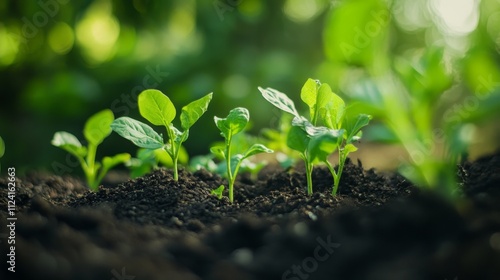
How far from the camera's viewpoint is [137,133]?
136 cm

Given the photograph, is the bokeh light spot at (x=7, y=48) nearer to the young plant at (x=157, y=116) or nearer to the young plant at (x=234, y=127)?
the young plant at (x=157, y=116)

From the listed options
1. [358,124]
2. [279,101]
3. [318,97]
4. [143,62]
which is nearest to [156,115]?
[279,101]

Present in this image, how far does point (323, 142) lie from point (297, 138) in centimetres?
→ 15

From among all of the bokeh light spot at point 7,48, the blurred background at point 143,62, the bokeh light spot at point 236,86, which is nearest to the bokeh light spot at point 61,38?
the blurred background at point 143,62

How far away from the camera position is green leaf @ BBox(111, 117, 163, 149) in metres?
1.32

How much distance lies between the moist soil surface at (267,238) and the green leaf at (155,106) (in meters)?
0.23

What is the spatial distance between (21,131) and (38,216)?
4.07 meters

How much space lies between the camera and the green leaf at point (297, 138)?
126 cm

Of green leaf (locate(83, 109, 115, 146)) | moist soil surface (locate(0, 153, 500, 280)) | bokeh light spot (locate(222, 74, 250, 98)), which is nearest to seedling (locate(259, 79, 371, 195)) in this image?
moist soil surface (locate(0, 153, 500, 280))

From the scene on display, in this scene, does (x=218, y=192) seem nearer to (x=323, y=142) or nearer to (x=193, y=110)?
(x=193, y=110)

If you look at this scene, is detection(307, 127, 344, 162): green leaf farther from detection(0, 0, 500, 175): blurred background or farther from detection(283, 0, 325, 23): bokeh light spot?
detection(283, 0, 325, 23): bokeh light spot

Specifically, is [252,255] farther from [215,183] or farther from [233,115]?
[215,183]

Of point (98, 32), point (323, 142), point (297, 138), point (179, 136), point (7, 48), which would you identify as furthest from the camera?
point (98, 32)

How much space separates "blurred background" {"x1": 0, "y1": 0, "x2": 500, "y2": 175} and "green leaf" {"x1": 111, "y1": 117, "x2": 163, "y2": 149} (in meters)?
2.71
